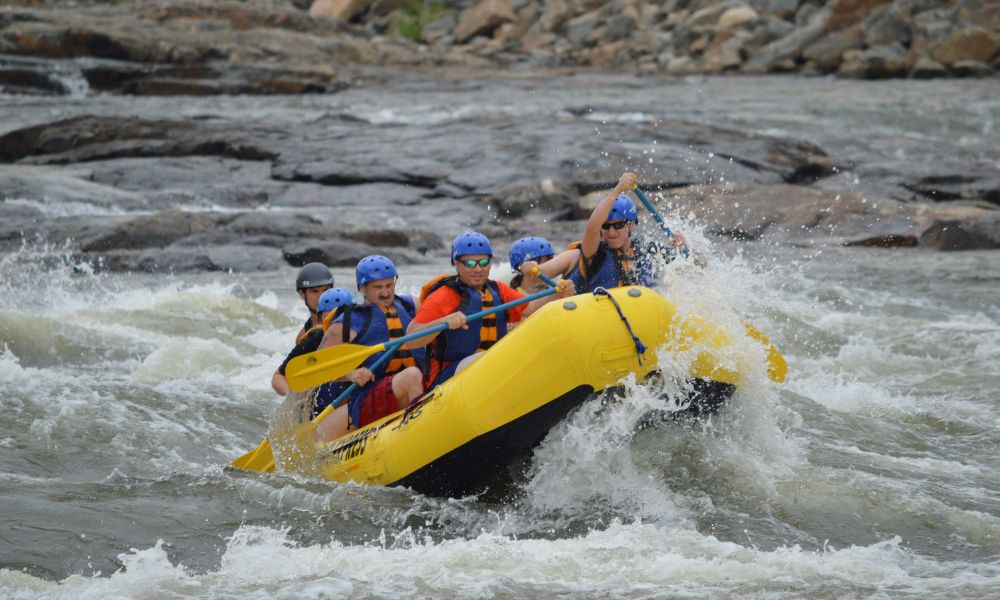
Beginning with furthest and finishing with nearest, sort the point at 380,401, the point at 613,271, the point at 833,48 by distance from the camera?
the point at 833,48 < the point at 613,271 < the point at 380,401

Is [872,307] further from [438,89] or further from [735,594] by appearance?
[438,89]

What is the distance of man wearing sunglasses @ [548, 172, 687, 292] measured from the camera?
7086mm

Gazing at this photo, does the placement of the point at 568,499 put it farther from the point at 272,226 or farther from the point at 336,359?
the point at 272,226

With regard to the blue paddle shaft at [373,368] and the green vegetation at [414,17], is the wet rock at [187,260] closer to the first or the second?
the blue paddle shaft at [373,368]

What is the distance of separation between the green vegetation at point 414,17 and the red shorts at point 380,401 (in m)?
32.4

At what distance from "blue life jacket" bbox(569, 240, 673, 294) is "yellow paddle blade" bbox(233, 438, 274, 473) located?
1.98m

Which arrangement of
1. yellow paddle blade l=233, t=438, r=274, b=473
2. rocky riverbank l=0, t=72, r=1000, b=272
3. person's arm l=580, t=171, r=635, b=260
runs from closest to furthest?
1. yellow paddle blade l=233, t=438, r=274, b=473
2. person's arm l=580, t=171, r=635, b=260
3. rocky riverbank l=0, t=72, r=1000, b=272

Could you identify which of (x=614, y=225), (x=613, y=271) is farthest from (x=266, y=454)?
(x=614, y=225)

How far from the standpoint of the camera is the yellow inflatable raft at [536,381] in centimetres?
579

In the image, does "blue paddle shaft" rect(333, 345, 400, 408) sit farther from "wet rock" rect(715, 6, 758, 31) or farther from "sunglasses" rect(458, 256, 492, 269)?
"wet rock" rect(715, 6, 758, 31)

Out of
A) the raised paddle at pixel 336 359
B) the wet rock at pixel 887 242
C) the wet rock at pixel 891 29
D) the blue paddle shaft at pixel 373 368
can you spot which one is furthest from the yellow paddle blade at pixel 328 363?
the wet rock at pixel 891 29

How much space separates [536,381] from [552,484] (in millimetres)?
681

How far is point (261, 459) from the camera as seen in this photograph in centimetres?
682

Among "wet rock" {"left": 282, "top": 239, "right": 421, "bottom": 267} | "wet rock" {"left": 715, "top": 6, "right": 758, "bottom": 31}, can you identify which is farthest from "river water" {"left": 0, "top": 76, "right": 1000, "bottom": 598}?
"wet rock" {"left": 715, "top": 6, "right": 758, "bottom": 31}
